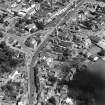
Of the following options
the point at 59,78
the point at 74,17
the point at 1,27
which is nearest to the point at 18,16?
the point at 1,27

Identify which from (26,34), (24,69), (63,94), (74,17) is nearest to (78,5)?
(74,17)

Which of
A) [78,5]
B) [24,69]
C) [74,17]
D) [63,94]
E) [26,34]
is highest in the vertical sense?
[78,5]

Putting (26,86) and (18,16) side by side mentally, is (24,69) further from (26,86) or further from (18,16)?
(18,16)

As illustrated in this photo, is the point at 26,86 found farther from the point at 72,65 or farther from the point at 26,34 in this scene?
the point at 26,34

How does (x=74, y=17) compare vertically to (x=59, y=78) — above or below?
above

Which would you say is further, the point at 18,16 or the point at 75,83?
the point at 18,16

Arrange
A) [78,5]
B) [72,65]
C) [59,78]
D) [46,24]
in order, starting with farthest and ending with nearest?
1. [78,5]
2. [46,24]
3. [72,65]
4. [59,78]

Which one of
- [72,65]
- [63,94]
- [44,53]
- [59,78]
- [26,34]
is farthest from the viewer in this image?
[26,34]
